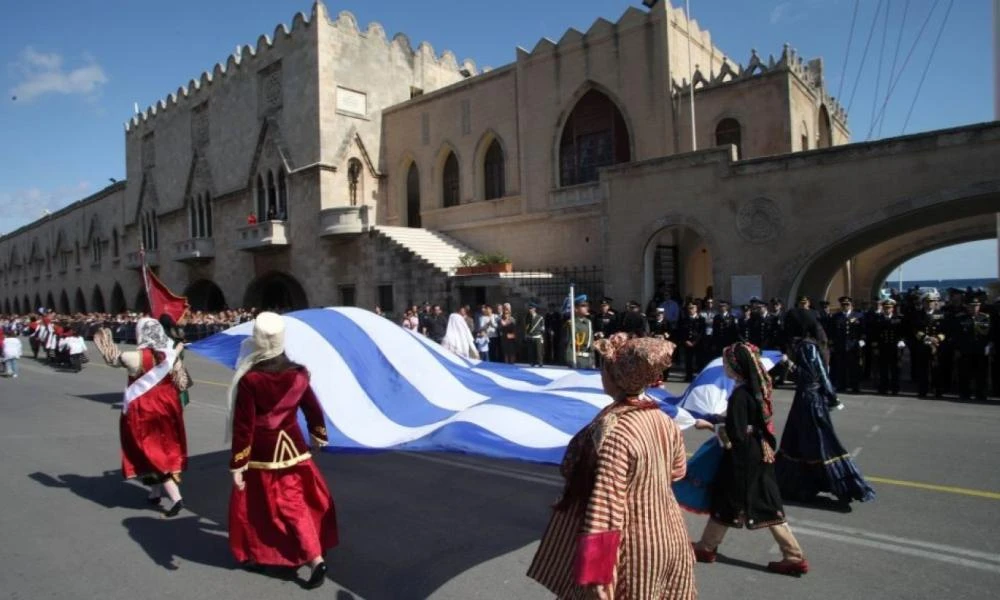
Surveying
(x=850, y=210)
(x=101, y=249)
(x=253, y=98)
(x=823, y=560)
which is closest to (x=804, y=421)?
(x=823, y=560)

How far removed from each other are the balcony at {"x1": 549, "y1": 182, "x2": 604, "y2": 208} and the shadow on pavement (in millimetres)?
15425

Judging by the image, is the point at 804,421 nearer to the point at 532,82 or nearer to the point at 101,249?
the point at 532,82

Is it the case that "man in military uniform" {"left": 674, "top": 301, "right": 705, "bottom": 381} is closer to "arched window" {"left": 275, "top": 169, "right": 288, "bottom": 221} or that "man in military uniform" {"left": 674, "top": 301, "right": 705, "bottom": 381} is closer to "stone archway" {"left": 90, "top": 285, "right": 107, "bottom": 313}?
"arched window" {"left": 275, "top": 169, "right": 288, "bottom": 221}

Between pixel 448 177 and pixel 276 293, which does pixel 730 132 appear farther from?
pixel 276 293

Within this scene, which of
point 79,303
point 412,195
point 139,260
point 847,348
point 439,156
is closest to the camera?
point 847,348

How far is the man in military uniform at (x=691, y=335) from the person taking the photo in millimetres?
14062

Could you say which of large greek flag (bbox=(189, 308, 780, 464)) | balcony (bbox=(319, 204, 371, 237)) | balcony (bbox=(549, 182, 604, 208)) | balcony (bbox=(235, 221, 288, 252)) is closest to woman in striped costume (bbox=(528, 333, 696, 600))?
large greek flag (bbox=(189, 308, 780, 464))

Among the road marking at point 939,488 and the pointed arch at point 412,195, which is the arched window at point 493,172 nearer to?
the pointed arch at point 412,195

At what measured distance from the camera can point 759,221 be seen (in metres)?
15.4

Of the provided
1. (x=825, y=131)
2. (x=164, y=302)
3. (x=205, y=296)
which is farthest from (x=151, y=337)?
(x=205, y=296)

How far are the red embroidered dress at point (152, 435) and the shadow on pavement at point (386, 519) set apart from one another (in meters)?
0.42

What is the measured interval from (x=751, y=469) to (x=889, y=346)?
9.41 m

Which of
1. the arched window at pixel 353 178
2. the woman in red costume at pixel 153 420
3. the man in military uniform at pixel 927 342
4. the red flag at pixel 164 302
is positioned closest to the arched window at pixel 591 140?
the arched window at pixel 353 178

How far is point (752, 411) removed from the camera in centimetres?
437
